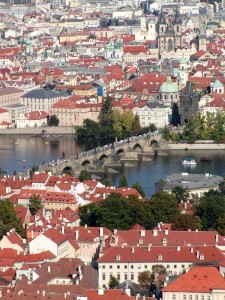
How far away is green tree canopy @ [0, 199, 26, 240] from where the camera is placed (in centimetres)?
2331

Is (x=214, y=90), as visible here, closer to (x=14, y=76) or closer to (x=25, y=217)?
(x=14, y=76)

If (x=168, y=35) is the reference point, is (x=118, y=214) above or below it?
above

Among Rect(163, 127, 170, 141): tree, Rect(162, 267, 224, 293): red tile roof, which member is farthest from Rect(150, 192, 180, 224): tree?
Rect(163, 127, 170, 141): tree

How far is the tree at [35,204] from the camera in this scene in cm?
2570

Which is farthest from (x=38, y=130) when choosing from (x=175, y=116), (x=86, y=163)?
(x=86, y=163)

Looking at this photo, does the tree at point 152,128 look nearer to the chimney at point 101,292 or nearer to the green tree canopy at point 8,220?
the green tree canopy at point 8,220

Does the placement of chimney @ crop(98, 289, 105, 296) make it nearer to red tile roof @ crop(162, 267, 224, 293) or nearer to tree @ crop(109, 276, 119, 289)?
red tile roof @ crop(162, 267, 224, 293)

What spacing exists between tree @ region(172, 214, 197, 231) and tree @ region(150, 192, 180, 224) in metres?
0.49

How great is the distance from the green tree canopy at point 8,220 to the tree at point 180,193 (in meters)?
3.34

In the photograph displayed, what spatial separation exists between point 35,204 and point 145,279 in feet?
19.8

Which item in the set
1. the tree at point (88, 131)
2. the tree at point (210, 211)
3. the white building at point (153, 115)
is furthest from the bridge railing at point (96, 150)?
the tree at point (210, 211)

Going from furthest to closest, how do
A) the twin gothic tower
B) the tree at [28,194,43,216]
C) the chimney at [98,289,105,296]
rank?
1. the twin gothic tower
2. the tree at [28,194,43,216]
3. the chimney at [98,289,105,296]

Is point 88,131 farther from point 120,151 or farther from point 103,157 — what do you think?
point 103,157

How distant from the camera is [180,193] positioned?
27.4m
